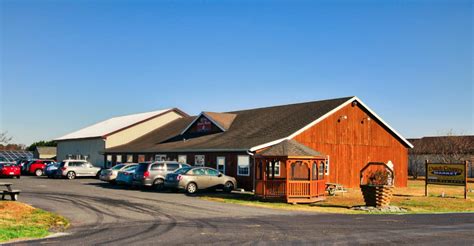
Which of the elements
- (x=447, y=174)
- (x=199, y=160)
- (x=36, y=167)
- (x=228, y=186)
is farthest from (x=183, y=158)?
(x=36, y=167)

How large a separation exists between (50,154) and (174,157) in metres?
53.1

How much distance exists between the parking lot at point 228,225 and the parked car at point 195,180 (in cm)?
554

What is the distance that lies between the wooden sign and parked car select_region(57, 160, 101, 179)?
85.7 ft

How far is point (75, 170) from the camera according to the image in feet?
139

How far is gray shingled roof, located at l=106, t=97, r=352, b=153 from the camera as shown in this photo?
32556mm

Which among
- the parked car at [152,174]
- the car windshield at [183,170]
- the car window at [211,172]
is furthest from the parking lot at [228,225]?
the parked car at [152,174]

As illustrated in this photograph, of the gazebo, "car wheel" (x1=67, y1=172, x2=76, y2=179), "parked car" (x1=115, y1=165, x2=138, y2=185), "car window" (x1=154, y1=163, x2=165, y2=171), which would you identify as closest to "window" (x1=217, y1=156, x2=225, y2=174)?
"car window" (x1=154, y1=163, x2=165, y2=171)

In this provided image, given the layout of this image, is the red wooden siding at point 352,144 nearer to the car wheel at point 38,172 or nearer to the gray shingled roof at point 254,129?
the gray shingled roof at point 254,129

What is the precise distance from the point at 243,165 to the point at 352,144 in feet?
26.6

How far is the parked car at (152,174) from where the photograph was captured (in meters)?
29.9

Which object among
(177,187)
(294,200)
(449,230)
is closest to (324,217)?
(449,230)

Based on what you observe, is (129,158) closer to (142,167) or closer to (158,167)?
(142,167)

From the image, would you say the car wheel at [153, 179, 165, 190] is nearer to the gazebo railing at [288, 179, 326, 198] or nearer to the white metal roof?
the gazebo railing at [288, 179, 326, 198]

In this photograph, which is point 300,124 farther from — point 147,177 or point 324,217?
point 324,217
